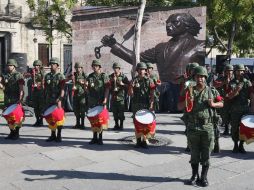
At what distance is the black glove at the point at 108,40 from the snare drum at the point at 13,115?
26.7ft

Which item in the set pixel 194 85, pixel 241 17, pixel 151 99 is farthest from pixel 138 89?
pixel 241 17

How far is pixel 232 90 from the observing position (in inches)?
373

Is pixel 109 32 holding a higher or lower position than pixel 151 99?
higher

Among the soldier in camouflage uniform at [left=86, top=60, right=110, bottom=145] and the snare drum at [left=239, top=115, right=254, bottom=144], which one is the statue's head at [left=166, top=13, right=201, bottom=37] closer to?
the soldier in camouflage uniform at [left=86, top=60, right=110, bottom=145]

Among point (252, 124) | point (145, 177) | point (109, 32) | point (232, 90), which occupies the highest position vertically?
point (109, 32)

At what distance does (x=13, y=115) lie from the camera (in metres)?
9.80

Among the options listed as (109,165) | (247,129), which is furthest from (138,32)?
(109,165)

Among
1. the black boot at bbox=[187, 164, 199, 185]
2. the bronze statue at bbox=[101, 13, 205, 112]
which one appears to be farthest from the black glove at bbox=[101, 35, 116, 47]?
the black boot at bbox=[187, 164, 199, 185]

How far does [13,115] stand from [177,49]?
8.58 m

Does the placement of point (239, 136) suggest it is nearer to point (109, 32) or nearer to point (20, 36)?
point (109, 32)

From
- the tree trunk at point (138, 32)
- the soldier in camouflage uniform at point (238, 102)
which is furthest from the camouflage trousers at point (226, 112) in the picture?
the tree trunk at point (138, 32)

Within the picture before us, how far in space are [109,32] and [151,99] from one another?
344 inches

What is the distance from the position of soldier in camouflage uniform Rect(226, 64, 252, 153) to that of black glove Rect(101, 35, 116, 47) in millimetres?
8872

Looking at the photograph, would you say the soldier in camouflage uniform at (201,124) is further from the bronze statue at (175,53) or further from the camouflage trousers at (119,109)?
the bronze statue at (175,53)
